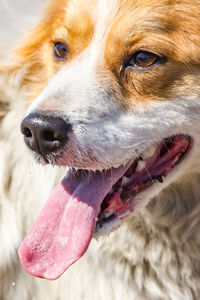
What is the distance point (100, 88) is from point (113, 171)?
1.49 feet

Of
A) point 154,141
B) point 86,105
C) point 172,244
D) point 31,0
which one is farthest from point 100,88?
point 31,0

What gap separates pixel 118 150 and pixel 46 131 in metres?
0.40

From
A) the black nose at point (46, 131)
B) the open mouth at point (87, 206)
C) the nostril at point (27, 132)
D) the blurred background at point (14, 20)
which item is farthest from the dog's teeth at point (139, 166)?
the blurred background at point (14, 20)

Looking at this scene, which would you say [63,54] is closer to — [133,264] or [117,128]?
[117,128]

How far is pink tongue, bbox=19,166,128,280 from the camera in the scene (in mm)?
3035

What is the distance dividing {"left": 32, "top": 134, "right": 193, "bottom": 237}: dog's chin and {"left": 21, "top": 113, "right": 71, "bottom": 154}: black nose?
0.96 ft

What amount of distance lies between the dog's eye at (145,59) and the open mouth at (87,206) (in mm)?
413

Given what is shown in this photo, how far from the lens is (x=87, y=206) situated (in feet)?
9.96

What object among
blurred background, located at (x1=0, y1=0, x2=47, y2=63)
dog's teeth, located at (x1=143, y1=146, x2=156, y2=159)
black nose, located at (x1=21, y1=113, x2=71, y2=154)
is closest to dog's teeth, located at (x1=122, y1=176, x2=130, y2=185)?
dog's teeth, located at (x1=143, y1=146, x2=156, y2=159)

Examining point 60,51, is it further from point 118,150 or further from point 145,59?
point 118,150

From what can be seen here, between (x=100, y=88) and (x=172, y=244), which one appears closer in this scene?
(x=100, y=88)

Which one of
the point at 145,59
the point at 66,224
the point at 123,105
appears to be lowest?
the point at 66,224

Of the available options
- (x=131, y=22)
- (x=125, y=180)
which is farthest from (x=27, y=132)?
(x=131, y=22)

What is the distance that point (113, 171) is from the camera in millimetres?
3066
